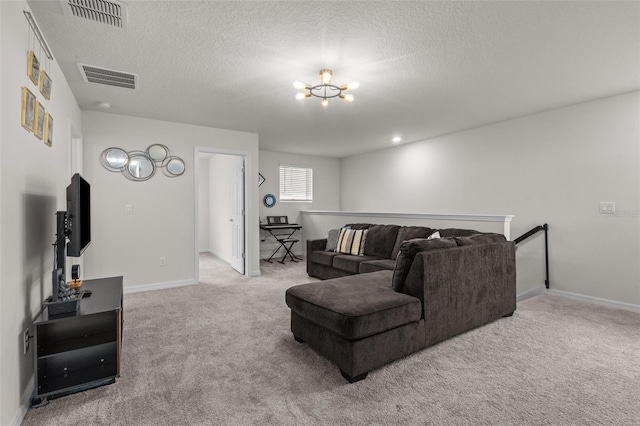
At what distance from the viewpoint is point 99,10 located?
198cm

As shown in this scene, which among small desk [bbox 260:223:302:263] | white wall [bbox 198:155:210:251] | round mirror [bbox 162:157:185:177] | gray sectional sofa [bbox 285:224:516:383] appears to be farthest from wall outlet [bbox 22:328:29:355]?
white wall [bbox 198:155:210:251]

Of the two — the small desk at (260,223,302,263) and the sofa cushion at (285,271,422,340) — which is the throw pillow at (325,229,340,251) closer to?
the small desk at (260,223,302,263)

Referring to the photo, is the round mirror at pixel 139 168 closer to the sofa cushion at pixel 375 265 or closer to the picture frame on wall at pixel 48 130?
the picture frame on wall at pixel 48 130

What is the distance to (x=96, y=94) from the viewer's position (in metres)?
3.41

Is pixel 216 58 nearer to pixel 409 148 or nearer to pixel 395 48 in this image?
pixel 395 48

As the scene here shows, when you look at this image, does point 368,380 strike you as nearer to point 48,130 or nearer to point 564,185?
point 48,130

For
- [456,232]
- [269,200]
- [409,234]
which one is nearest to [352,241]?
[409,234]

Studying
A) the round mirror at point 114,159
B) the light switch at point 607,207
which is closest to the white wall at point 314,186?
the round mirror at point 114,159

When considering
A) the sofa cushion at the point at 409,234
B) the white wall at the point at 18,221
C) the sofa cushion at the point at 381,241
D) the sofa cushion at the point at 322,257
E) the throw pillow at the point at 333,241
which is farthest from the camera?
the throw pillow at the point at 333,241

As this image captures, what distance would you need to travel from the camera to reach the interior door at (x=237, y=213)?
525 centimetres

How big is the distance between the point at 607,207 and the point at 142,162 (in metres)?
5.77

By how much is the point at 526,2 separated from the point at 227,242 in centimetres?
586

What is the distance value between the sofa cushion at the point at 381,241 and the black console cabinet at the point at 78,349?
3325mm

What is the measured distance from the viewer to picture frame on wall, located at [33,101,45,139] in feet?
6.59
